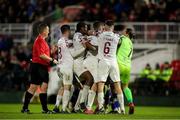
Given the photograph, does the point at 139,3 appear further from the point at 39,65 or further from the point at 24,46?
the point at 39,65

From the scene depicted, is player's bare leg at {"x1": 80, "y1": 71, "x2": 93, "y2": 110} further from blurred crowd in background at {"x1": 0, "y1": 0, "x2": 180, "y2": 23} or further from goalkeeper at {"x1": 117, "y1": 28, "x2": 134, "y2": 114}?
blurred crowd in background at {"x1": 0, "y1": 0, "x2": 180, "y2": 23}

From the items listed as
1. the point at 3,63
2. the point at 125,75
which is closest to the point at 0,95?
the point at 3,63

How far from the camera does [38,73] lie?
21.4 meters

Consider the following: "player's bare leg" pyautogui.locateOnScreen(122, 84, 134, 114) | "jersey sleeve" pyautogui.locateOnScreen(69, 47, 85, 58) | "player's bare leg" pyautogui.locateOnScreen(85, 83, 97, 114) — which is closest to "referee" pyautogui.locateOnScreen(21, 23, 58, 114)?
"jersey sleeve" pyautogui.locateOnScreen(69, 47, 85, 58)

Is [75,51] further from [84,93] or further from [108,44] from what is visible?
[84,93]

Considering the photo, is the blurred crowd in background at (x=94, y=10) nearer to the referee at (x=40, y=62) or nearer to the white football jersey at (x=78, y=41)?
the white football jersey at (x=78, y=41)

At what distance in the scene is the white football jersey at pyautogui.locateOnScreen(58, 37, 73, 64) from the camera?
21.8 meters

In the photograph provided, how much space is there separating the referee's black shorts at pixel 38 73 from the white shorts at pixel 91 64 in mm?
1277

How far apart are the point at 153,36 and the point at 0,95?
268 inches

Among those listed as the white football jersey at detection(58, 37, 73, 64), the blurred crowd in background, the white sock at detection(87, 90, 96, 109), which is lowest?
the white sock at detection(87, 90, 96, 109)

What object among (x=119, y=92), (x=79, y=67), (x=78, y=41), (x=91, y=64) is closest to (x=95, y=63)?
(x=91, y=64)

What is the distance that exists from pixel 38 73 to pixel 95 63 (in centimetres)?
165

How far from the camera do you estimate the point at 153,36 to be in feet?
110

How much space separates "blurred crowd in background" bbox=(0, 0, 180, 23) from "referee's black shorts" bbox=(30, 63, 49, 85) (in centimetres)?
1236
